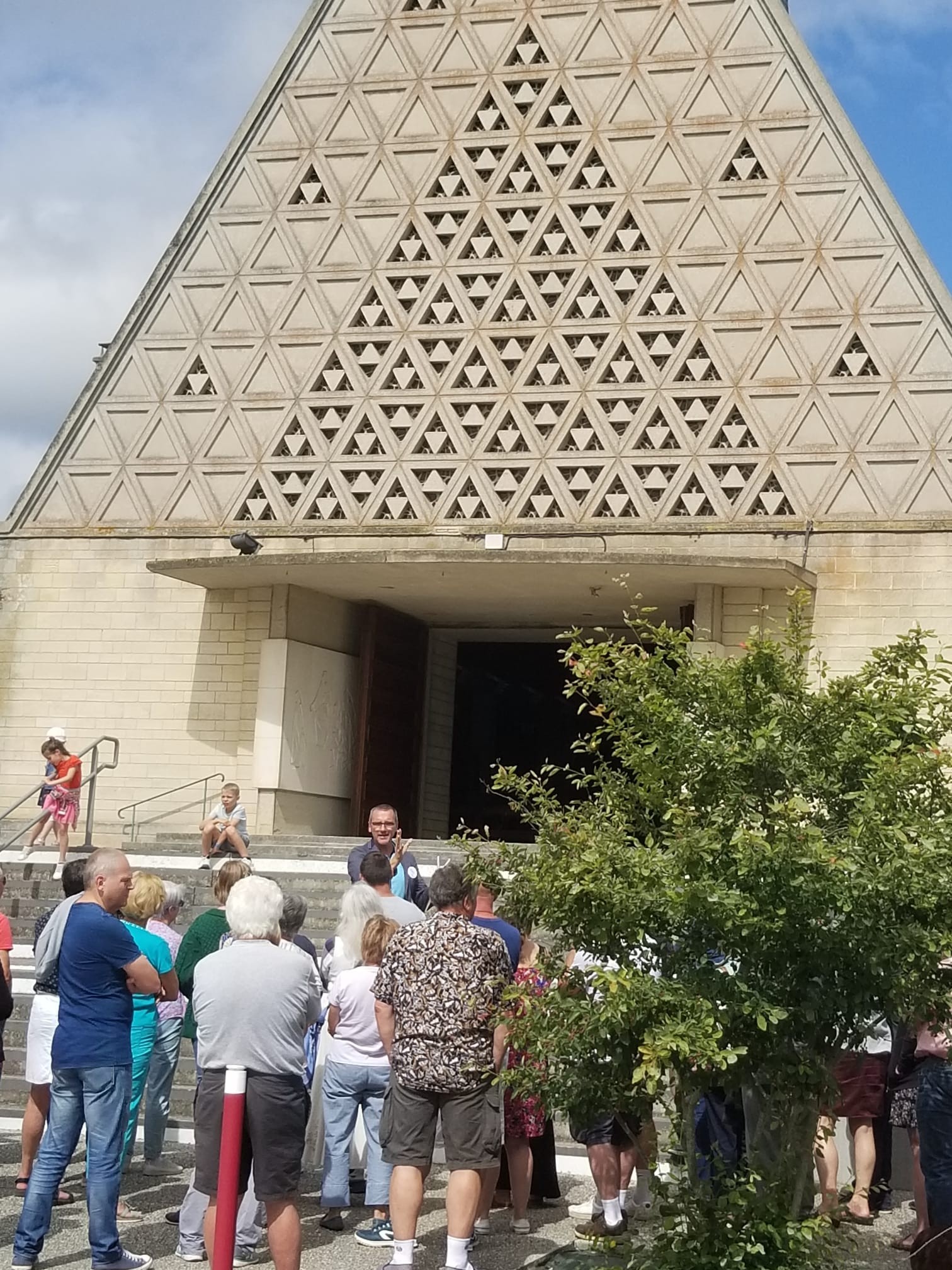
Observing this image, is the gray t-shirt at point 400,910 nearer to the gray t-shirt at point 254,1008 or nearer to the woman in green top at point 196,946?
the woman in green top at point 196,946

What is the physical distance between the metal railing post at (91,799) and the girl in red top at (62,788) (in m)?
0.78

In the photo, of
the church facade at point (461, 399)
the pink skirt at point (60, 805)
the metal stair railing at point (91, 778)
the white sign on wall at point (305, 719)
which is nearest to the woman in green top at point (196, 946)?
the pink skirt at point (60, 805)

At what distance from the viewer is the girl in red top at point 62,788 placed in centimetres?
1489

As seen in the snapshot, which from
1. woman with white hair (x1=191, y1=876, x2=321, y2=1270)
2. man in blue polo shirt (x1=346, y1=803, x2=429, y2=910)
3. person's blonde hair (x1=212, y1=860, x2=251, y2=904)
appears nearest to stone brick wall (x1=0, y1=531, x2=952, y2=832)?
man in blue polo shirt (x1=346, y1=803, x2=429, y2=910)

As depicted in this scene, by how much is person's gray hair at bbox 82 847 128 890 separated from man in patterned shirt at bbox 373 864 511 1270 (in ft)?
3.79

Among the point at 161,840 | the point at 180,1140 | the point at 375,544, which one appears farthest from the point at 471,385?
the point at 180,1140

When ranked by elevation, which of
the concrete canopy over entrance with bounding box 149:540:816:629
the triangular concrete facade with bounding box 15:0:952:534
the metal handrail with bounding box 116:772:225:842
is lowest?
the metal handrail with bounding box 116:772:225:842

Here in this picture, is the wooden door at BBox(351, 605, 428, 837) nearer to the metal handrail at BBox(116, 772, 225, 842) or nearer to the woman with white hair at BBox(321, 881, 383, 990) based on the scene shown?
the metal handrail at BBox(116, 772, 225, 842)

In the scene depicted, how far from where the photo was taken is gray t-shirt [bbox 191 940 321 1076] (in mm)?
5723

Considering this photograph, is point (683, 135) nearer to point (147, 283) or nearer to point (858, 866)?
point (147, 283)

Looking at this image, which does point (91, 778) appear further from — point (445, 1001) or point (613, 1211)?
point (445, 1001)

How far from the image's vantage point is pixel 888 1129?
25.7 feet

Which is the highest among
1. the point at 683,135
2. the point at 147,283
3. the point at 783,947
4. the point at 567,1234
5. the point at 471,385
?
the point at 683,135

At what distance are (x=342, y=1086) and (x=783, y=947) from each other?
113 inches
